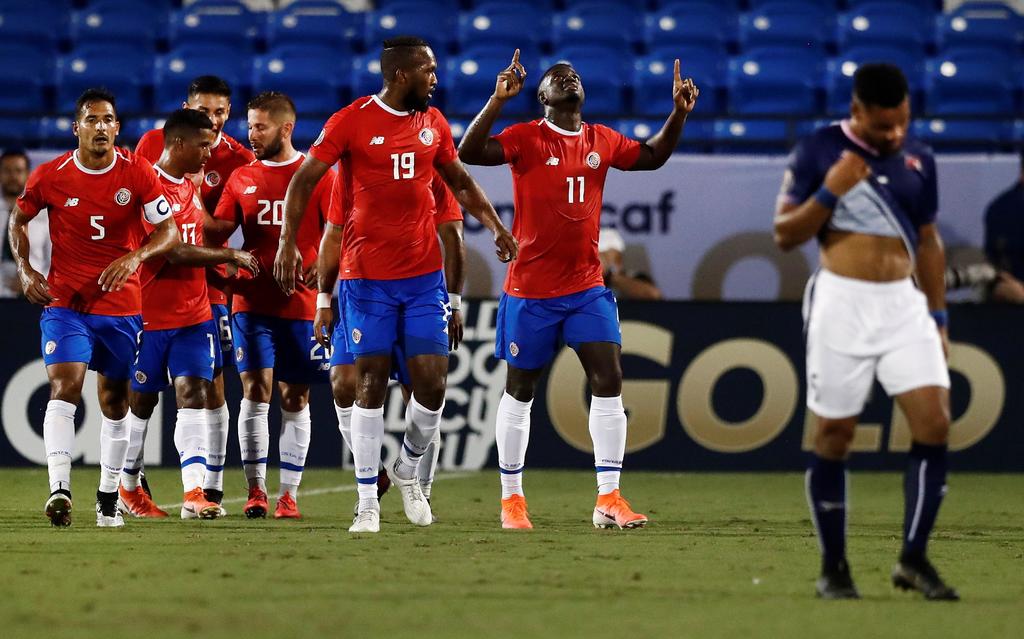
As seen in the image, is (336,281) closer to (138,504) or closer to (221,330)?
(221,330)

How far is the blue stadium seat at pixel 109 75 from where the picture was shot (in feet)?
54.5

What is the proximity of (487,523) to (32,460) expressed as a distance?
529 cm

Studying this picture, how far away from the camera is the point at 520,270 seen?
891cm

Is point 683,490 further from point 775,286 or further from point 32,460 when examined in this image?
point 32,460

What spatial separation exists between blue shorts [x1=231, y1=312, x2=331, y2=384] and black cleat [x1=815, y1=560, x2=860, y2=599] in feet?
14.7

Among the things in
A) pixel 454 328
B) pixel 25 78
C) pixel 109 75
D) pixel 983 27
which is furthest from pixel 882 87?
pixel 25 78

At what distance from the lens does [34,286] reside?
334 inches

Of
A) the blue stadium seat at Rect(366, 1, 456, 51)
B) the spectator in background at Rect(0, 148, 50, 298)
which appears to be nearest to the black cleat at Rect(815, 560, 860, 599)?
the spectator in background at Rect(0, 148, 50, 298)

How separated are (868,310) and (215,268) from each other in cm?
510

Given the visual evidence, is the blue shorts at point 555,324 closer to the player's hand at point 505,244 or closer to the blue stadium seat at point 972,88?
the player's hand at point 505,244

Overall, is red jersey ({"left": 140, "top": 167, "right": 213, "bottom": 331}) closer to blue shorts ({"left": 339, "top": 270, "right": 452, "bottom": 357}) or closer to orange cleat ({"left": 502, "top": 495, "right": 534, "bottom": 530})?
blue shorts ({"left": 339, "top": 270, "right": 452, "bottom": 357})

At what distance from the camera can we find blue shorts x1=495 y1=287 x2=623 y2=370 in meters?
8.80

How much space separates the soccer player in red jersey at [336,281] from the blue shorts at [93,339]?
1062 millimetres

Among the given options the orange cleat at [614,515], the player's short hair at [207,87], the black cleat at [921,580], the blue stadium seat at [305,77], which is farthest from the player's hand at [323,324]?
the blue stadium seat at [305,77]
